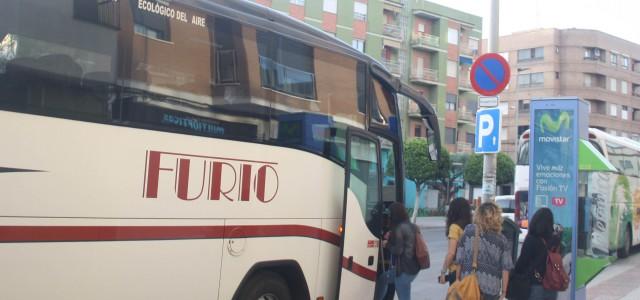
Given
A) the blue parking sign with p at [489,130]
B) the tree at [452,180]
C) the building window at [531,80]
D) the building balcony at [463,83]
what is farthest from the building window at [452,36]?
the blue parking sign with p at [489,130]

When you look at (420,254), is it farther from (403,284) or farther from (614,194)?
(614,194)

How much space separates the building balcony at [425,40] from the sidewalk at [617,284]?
38.7 m

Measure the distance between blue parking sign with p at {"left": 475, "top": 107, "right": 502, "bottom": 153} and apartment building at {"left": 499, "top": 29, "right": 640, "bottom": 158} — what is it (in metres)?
61.6

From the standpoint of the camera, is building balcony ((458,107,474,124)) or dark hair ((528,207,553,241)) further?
building balcony ((458,107,474,124))

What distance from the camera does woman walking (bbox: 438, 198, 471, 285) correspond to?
673 cm

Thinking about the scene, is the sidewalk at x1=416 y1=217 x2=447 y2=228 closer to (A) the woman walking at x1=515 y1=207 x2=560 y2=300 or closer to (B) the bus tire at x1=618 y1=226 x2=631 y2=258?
(B) the bus tire at x1=618 y1=226 x2=631 y2=258

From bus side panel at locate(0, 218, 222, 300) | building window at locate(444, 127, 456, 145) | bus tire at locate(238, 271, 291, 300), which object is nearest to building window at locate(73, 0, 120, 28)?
bus side panel at locate(0, 218, 222, 300)

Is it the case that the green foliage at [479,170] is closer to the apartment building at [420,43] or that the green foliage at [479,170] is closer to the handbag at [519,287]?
the apartment building at [420,43]

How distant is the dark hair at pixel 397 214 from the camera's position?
7180 mm

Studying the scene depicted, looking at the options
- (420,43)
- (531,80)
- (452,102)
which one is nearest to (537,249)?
(420,43)

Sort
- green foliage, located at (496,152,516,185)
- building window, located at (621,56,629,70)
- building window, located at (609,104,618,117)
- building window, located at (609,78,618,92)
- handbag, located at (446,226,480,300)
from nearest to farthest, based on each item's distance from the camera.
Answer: handbag, located at (446,226,480,300) → green foliage, located at (496,152,516,185) → building window, located at (609,104,618,117) → building window, located at (609,78,618,92) → building window, located at (621,56,629,70)

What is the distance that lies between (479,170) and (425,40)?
1331 centimetres

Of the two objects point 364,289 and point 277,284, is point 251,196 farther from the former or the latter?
point 364,289

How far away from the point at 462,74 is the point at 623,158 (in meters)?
41.2
